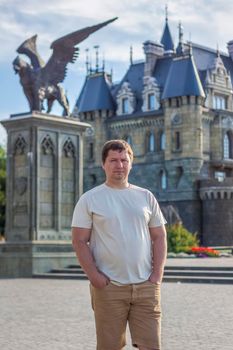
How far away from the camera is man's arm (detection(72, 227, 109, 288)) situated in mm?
5309

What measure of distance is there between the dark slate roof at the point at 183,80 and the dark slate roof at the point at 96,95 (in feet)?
25.4

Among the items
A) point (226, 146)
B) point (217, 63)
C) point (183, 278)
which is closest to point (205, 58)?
point (217, 63)

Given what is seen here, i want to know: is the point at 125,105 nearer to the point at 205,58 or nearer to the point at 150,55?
the point at 150,55

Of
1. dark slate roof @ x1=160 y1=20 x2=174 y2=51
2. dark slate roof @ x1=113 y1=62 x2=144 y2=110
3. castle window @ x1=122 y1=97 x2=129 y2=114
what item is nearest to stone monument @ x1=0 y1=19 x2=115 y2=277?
castle window @ x1=122 y1=97 x2=129 y2=114

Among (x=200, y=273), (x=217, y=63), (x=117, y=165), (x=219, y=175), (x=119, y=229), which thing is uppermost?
(x=217, y=63)

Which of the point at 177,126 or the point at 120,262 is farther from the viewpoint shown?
the point at 177,126

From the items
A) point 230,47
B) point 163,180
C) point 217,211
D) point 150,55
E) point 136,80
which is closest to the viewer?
point 217,211

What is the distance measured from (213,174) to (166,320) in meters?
57.1

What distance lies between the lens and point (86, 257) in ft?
17.6

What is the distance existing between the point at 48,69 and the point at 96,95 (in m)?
48.2

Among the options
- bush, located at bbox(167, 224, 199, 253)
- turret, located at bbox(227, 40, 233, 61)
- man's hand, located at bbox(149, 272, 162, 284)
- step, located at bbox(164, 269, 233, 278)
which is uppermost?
turret, located at bbox(227, 40, 233, 61)

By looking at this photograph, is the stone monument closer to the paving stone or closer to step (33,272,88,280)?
step (33,272,88,280)

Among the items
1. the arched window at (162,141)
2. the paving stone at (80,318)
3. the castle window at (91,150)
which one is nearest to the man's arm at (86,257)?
the paving stone at (80,318)

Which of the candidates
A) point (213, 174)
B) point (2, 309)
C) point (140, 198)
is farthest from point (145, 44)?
point (140, 198)
